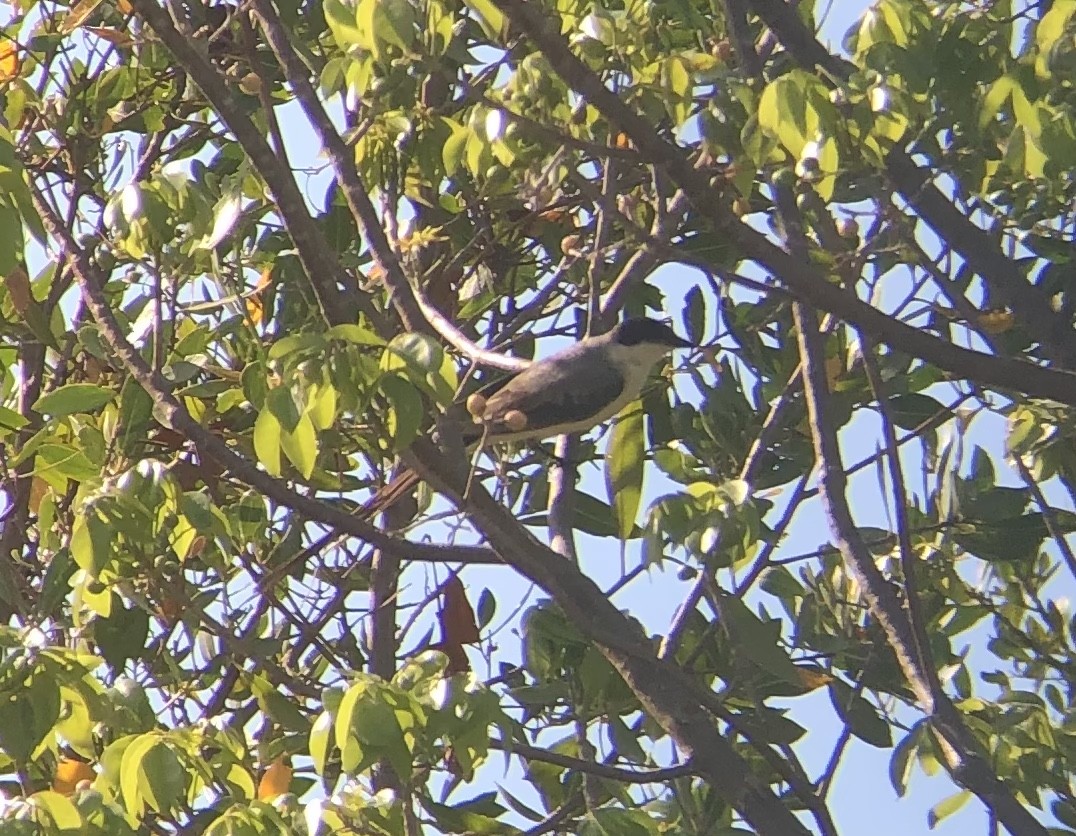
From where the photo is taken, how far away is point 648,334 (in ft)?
14.1

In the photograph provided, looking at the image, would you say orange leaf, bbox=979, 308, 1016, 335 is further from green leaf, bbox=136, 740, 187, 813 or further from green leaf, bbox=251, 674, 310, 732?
green leaf, bbox=136, 740, 187, 813

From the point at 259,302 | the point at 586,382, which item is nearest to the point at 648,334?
the point at 586,382

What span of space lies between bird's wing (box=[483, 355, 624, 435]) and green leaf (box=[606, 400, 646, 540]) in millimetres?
966

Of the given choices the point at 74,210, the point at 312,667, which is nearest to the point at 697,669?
the point at 312,667

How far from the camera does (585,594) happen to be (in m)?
2.62

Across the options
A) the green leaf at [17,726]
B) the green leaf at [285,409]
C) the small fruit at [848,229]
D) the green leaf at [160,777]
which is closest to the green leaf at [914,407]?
the small fruit at [848,229]

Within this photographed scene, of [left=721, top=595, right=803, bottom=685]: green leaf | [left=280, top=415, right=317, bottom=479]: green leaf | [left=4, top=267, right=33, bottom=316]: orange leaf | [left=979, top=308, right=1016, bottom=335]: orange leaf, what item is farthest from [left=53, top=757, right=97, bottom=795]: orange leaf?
[left=979, top=308, right=1016, bottom=335]: orange leaf

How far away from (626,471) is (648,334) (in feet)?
4.93

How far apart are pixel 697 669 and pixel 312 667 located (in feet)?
2.95

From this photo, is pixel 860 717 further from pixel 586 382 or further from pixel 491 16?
pixel 491 16

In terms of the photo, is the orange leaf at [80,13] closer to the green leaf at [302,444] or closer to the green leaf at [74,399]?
the green leaf at [74,399]

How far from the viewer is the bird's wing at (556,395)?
3.89 m

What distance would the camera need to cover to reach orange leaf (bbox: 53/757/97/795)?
106 inches

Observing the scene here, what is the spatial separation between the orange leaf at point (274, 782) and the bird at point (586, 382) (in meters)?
1.19
